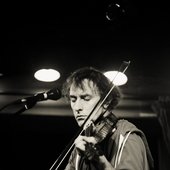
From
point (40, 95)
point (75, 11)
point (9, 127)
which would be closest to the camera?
point (40, 95)

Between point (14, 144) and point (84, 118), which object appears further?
point (14, 144)

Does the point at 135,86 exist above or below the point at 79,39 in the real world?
below

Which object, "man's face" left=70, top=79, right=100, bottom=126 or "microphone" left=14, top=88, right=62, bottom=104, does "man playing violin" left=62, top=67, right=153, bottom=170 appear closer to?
"man's face" left=70, top=79, right=100, bottom=126

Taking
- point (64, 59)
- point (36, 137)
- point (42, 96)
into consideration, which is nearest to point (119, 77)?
point (64, 59)

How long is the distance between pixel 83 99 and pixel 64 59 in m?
1.56

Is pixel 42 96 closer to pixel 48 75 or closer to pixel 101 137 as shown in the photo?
pixel 101 137

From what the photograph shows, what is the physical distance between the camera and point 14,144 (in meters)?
3.95

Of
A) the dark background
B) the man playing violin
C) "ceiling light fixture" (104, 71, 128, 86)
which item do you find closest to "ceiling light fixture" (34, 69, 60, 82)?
the dark background

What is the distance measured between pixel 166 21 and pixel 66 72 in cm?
111

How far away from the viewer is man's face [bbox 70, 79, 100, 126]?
96.3 inches

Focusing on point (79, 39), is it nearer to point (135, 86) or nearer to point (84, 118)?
point (135, 86)

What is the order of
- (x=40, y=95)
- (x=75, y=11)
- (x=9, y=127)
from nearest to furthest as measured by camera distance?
1. (x=40, y=95)
2. (x=75, y=11)
3. (x=9, y=127)

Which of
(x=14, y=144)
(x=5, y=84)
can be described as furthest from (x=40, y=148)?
(x=5, y=84)

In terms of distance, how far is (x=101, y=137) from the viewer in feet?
7.17
